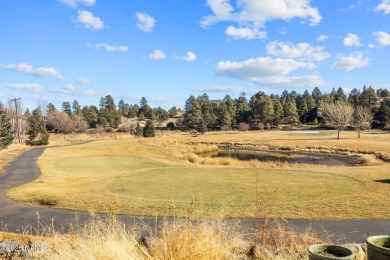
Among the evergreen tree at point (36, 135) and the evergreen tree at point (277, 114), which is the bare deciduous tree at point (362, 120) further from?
the evergreen tree at point (36, 135)

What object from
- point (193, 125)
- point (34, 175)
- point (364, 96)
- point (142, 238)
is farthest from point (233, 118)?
point (142, 238)

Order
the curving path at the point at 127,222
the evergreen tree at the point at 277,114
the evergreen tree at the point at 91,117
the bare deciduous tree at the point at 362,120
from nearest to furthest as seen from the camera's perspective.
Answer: the curving path at the point at 127,222 → the bare deciduous tree at the point at 362,120 → the evergreen tree at the point at 277,114 → the evergreen tree at the point at 91,117

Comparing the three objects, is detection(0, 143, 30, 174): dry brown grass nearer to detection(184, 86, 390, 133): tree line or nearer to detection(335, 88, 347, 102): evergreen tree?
detection(184, 86, 390, 133): tree line

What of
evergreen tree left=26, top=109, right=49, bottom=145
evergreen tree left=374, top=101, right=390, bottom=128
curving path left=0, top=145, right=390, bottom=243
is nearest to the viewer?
curving path left=0, top=145, right=390, bottom=243

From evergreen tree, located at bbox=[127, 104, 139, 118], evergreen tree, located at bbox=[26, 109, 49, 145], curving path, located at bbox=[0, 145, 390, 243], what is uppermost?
evergreen tree, located at bbox=[127, 104, 139, 118]

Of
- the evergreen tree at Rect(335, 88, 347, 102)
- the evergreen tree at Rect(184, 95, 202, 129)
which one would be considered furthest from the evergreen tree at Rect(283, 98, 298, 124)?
the evergreen tree at Rect(184, 95, 202, 129)

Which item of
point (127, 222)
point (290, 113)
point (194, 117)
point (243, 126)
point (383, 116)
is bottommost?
point (127, 222)

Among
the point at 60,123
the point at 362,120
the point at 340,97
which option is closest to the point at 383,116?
the point at 362,120

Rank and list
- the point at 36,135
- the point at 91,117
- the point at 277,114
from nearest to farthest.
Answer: the point at 36,135, the point at 277,114, the point at 91,117

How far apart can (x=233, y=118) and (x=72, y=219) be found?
95.5m

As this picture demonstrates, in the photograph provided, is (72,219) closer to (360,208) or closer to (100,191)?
(100,191)

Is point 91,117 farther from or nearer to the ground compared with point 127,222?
farther from the ground

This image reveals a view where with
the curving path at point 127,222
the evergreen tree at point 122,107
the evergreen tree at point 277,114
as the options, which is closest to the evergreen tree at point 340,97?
the evergreen tree at point 277,114

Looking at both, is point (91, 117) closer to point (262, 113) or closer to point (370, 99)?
point (262, 113)
